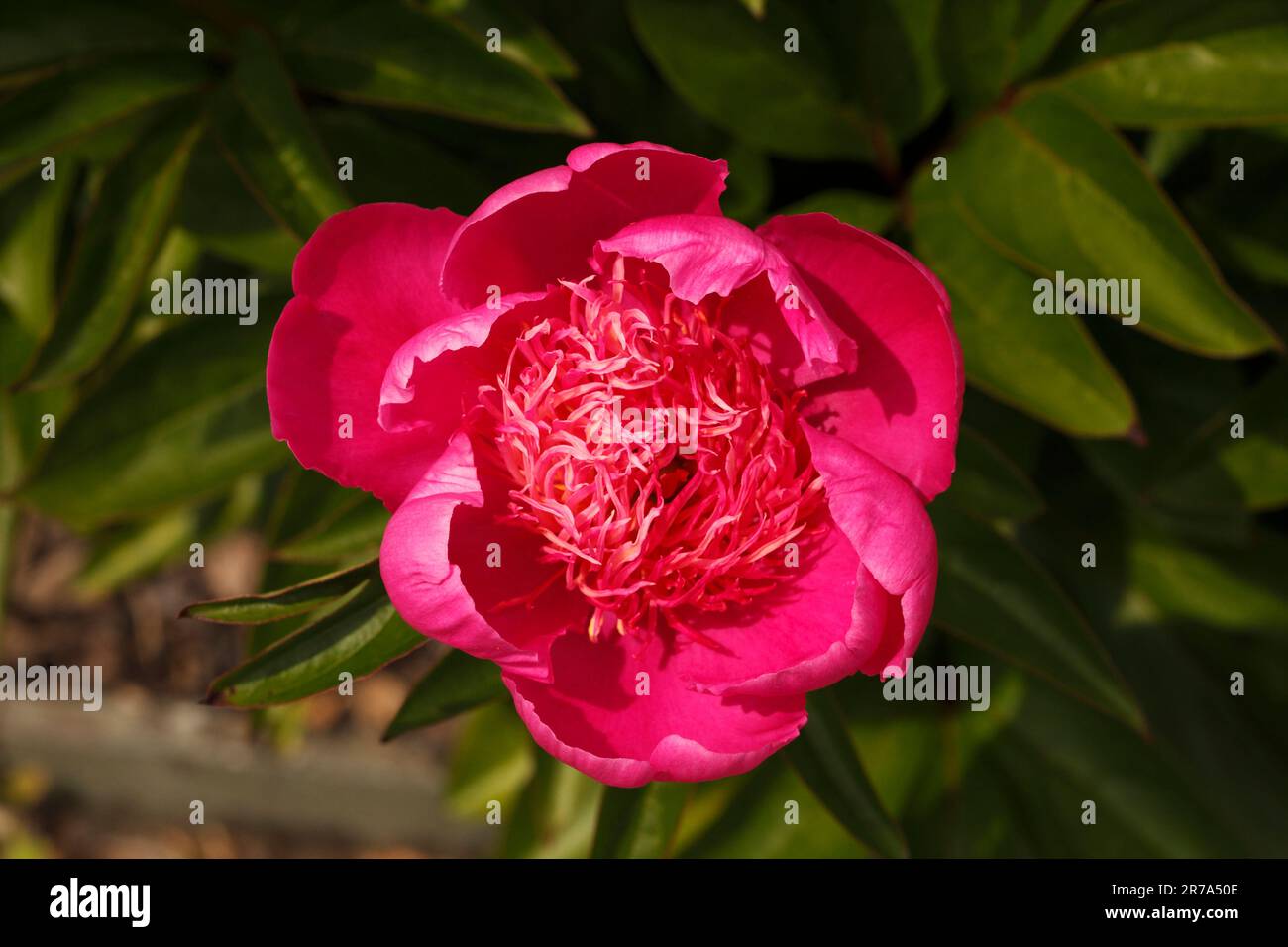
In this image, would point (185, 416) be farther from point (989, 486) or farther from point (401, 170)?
point (989, 486)

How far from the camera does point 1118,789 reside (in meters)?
1.97

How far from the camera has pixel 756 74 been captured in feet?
5.26

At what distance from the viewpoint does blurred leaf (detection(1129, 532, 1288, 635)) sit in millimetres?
1963

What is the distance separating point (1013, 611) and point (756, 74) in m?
0.83

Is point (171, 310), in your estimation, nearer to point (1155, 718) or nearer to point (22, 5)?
point (22, 5)

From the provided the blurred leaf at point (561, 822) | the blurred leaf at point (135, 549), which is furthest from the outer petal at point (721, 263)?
the blurred leaf at point (135, 549)

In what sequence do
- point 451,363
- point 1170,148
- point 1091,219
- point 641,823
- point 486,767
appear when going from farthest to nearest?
point 486,767, point 1170,148, point 1091,219, point 641,823, point 451,363

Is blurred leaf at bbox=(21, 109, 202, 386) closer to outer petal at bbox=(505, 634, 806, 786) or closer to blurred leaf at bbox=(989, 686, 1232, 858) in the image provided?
outer petal at bbox=(505, 634, 806, 786)

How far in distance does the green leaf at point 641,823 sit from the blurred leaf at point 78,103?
1081mm

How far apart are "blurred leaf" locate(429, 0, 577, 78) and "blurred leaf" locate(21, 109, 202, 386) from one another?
1.38ft

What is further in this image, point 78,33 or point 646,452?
point 78,33

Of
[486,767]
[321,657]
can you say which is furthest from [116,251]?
[486,767]

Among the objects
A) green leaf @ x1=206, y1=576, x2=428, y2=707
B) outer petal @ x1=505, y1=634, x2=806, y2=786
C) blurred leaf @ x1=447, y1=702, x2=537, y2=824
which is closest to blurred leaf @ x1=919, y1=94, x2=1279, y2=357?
outer petal @ x1=505, y1=634, x2=806, y2=786

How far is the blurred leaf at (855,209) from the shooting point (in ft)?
5.26
